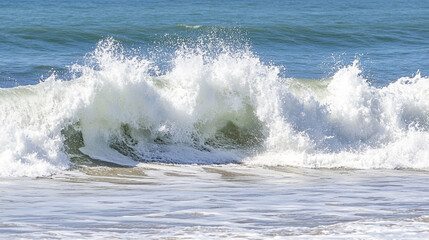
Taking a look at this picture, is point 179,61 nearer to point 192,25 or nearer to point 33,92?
point 33,92

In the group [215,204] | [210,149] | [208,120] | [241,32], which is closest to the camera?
[215,204]

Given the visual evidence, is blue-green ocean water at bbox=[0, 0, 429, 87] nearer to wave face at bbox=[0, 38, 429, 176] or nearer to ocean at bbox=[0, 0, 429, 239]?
ocean at bbox=[0, 0, 429, 239]

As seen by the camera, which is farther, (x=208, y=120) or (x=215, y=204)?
(x=208, y=120)

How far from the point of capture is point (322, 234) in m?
5.49

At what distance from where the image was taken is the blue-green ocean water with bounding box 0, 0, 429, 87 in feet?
55.7

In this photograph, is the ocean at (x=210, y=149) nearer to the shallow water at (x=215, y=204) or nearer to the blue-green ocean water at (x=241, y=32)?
the shallow water at (x=215, y=204)

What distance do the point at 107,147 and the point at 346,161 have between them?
10.9ft

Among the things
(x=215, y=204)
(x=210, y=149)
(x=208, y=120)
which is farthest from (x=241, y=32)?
(x=215, y=204)

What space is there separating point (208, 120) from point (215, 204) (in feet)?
14.3

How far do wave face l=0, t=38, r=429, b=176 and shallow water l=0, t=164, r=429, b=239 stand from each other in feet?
2.07

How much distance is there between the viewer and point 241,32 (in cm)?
2297

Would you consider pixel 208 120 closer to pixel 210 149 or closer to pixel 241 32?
pixel 210 149

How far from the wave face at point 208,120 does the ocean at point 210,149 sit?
2 cm

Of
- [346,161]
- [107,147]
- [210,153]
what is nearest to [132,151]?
[107,147]
